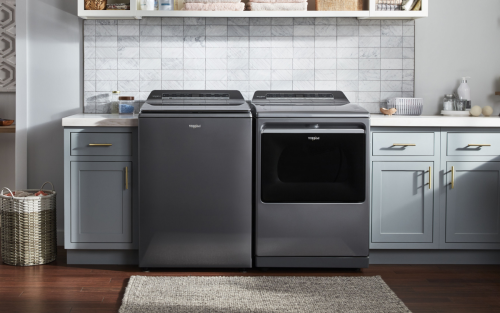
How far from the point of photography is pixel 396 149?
2.79 metres

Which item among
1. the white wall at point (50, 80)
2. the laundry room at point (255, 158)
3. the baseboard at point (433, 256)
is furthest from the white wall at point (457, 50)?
the white wall at point (50, 80)

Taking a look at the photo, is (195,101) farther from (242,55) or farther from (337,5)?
(337,5)

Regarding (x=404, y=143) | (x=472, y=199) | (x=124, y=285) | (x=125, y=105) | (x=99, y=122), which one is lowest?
(x=124, y=285)

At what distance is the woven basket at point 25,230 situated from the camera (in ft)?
9.05

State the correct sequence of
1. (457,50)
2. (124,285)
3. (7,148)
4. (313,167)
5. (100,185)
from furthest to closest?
(7,148), (457,50), (100,185), (313,167), (124,285)

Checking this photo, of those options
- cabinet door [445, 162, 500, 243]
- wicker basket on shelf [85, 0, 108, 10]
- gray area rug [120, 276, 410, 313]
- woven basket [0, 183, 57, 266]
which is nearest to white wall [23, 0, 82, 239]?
wicker basket on shelf [85, 0, 108, 10]

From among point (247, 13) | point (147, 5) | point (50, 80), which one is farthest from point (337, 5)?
point (50, 80)

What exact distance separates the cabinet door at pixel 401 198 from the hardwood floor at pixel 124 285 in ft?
0.77

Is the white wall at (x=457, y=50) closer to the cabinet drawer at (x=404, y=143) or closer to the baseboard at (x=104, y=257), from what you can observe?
the cabinet drawer at (x=404, y=143)

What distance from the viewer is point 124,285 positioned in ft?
8.18

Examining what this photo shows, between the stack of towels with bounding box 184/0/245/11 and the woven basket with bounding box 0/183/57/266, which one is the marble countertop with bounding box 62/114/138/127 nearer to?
the woven basket with bounding box 0/183/57/266

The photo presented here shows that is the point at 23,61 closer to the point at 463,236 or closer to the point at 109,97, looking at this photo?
the point at 109,97

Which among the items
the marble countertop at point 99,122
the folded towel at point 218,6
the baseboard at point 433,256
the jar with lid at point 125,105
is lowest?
the baseboard at point 433,256

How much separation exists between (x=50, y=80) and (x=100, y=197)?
949mm
